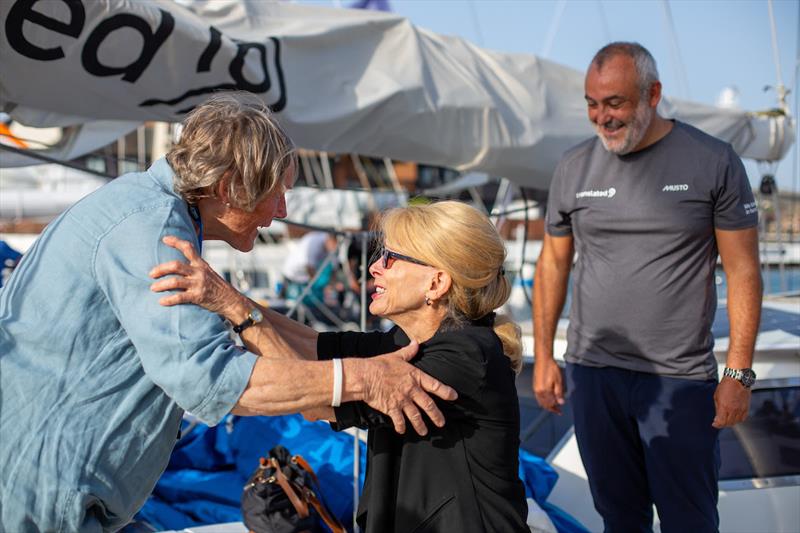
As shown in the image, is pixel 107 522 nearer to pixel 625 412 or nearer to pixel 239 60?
pixel 625 412

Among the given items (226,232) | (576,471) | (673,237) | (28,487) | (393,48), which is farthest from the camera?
(393,48)

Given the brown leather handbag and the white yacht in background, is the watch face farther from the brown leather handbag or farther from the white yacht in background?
the brown leather handbag

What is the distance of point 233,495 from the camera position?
3352 millimetres

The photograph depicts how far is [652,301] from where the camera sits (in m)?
2.45

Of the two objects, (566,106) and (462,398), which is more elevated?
(566,106)

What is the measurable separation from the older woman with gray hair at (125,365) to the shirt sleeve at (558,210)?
146 cm

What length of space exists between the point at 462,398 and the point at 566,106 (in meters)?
3.05

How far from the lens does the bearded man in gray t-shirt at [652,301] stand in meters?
2.35

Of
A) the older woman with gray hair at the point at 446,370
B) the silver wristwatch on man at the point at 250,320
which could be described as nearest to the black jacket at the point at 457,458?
the older woman with gray hair at the point at 446,370

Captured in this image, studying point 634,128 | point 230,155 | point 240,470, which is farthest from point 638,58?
point 240,470

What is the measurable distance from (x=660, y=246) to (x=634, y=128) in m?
0.41

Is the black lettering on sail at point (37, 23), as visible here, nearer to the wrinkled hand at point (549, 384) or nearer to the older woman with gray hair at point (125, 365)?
the older woman with gray hair at point (125, 365)

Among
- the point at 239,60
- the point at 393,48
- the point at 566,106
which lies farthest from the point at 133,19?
the point at 566,106

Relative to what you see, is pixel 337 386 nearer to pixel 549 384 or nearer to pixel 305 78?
pixel 549 384
